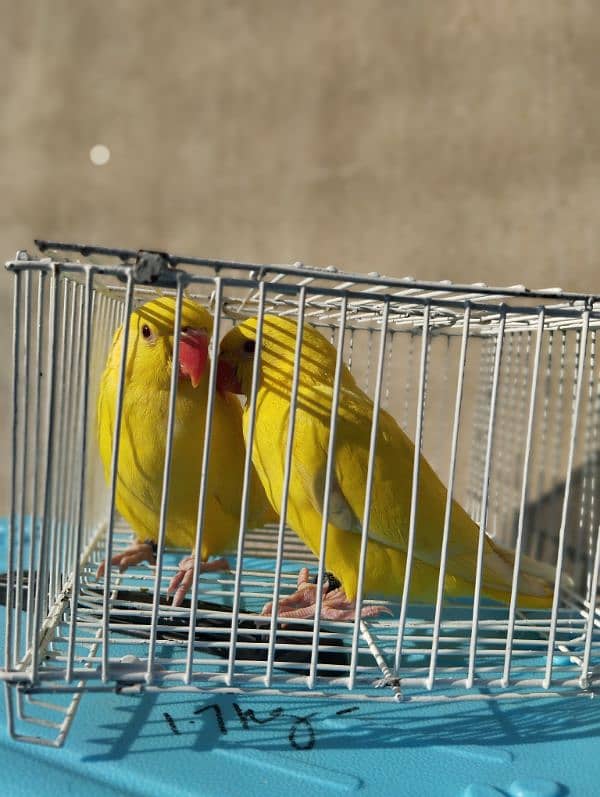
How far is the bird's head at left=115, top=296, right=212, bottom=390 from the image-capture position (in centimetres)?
102

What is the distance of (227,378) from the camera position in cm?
104

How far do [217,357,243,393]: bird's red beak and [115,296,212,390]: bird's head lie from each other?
0.08 ft

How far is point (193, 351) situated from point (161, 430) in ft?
0.43

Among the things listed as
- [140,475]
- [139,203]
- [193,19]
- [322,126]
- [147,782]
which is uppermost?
[193,19]

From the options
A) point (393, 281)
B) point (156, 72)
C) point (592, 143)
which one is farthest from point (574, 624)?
point (156, 72)

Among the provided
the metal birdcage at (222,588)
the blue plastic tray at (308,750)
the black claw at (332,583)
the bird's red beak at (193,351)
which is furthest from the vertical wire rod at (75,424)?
the black claw at (332,583)

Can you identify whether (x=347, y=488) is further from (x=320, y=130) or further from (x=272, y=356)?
(x=320, y=130)

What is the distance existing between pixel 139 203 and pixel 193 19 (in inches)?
23.8

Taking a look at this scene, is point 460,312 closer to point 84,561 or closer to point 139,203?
point 84,561

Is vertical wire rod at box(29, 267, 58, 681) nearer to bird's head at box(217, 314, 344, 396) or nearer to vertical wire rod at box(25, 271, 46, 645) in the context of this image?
vertical wire rod at box(25, 271, 46, 645)

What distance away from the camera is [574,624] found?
1.12 m

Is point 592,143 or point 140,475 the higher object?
point 592,143

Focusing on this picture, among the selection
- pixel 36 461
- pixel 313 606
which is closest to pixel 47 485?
pixel 36 461

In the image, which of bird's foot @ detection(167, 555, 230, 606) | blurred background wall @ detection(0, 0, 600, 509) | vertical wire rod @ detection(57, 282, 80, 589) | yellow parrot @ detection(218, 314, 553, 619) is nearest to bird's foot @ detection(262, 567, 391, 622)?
yellow parrot @ detection(218, 314, 553, 619)
